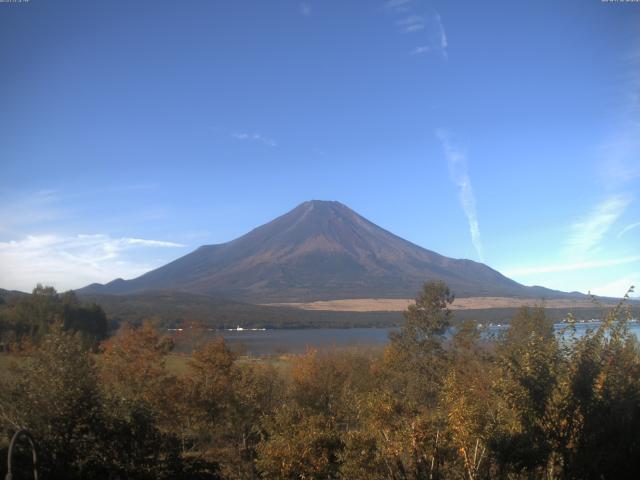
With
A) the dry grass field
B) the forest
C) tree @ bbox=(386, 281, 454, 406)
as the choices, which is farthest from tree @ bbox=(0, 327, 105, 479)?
the dry grass field

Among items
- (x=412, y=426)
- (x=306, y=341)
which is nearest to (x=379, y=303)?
(x=306, y=341)

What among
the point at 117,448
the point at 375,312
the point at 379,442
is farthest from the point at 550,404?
the point at 375,312

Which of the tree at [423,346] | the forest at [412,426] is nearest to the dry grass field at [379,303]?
the tree at [423,346]

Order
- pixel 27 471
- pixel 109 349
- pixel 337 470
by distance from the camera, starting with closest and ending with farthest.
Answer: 1. pixel 337 470
2. pixel 27 471
3. pixel 109 349

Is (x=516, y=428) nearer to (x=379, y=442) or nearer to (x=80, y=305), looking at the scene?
(x=379, y=442)

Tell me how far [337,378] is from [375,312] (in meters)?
133

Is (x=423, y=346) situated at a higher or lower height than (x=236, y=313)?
higher

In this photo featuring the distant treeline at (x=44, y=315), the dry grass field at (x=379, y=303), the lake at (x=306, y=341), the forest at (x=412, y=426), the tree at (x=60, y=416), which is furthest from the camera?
the dry grass field at (x=379, y=303)

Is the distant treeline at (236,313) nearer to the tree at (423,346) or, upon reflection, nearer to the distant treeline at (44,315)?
the distant treeline at (44,315)

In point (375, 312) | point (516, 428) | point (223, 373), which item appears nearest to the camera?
point (516, 428)

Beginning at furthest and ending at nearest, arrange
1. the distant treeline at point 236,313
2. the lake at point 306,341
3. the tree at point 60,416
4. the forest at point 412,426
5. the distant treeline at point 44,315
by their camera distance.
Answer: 1. the distant treeline at point 236,313
2. the distant treeline at point 44,315
3. the lake at point 306,341
4. the tree at point 60,416
5. the forest at point 412,426

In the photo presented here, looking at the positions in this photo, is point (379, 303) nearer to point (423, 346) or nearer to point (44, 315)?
point (44, 315)

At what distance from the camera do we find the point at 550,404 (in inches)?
320

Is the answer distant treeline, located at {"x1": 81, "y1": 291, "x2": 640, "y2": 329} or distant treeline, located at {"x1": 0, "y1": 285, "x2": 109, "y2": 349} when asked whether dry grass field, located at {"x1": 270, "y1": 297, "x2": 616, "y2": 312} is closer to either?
distant treeline, located at {"x1": 81, "y1": 291, "x2": 640, "y2": 329}
